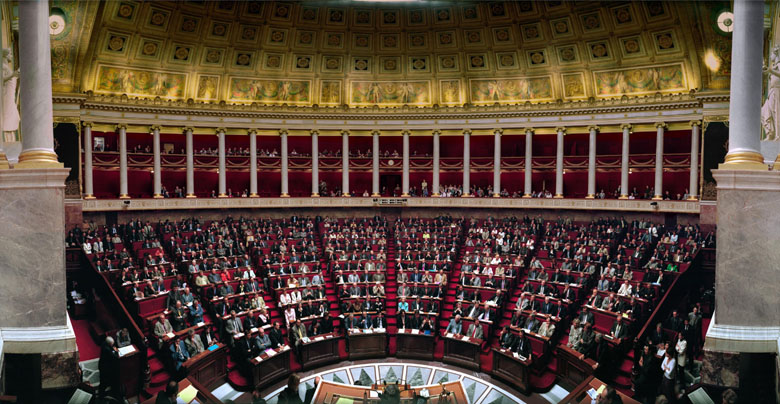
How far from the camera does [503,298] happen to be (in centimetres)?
1669

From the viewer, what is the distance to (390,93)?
30.3 meters

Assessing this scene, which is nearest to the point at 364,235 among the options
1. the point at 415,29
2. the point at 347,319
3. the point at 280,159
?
the point at 347,319

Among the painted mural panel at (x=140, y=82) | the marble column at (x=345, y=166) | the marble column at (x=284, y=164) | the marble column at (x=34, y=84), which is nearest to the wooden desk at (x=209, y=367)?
the marble column at (x=34, y=84)

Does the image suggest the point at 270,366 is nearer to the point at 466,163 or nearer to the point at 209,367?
the point at 209,367

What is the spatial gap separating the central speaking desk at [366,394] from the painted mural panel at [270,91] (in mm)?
22317

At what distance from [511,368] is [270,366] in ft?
23.7

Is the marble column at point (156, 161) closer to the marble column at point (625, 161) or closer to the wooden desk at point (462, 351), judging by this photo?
the wooden desk at point (462, 351)

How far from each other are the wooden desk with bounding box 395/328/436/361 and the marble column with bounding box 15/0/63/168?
1163 cm

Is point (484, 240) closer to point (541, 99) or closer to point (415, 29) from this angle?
point (541, 99)

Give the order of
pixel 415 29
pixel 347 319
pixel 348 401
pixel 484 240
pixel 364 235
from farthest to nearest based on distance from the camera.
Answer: pixel 415 29 → pixel 364 235 → pixel 484 240 → pixel 347 319 → pixel 348 401

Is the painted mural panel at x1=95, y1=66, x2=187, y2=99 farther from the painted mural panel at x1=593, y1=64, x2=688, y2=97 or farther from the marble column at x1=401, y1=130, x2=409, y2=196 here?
the painted mural panel at x1=593, y1=64, x2=688, y2=97

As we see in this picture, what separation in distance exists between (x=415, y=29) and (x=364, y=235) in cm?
1322

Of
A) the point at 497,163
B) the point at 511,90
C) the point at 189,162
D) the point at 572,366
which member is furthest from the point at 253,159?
the point at 572,366

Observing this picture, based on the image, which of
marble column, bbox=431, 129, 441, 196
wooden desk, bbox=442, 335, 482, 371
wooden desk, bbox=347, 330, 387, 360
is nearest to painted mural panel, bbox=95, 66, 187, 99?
marble column, bbox=431, 129, 441, 196
